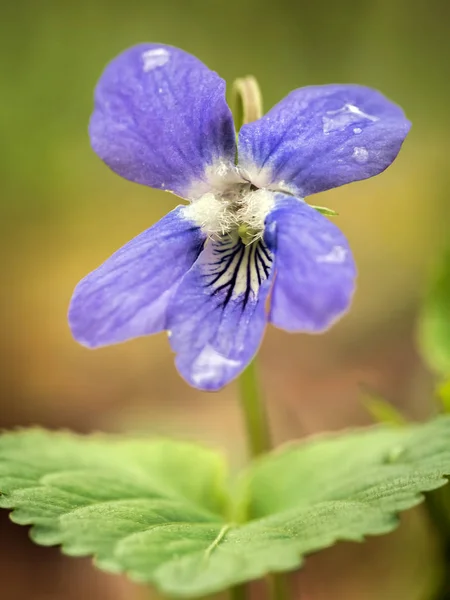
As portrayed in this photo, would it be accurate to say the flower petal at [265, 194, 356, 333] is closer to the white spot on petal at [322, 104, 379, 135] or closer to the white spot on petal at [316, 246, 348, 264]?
the white spot on petal at [316, 246, 348, 264]

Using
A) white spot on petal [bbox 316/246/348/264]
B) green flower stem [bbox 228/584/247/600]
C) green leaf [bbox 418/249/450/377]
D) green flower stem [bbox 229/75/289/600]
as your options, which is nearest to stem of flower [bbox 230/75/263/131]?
green flower stem [bbox 229/75/289/600]

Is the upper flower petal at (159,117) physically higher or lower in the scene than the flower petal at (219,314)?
higher

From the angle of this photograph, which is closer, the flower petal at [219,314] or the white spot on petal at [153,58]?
the flower petal at [219,314]

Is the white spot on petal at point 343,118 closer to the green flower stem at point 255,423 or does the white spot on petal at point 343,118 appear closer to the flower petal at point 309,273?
the flower petal at point 309,273

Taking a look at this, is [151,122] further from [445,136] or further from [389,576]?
[445,136]

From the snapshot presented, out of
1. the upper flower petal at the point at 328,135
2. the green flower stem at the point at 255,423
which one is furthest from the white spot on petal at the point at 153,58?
the green flower stem at the point at 255,423
